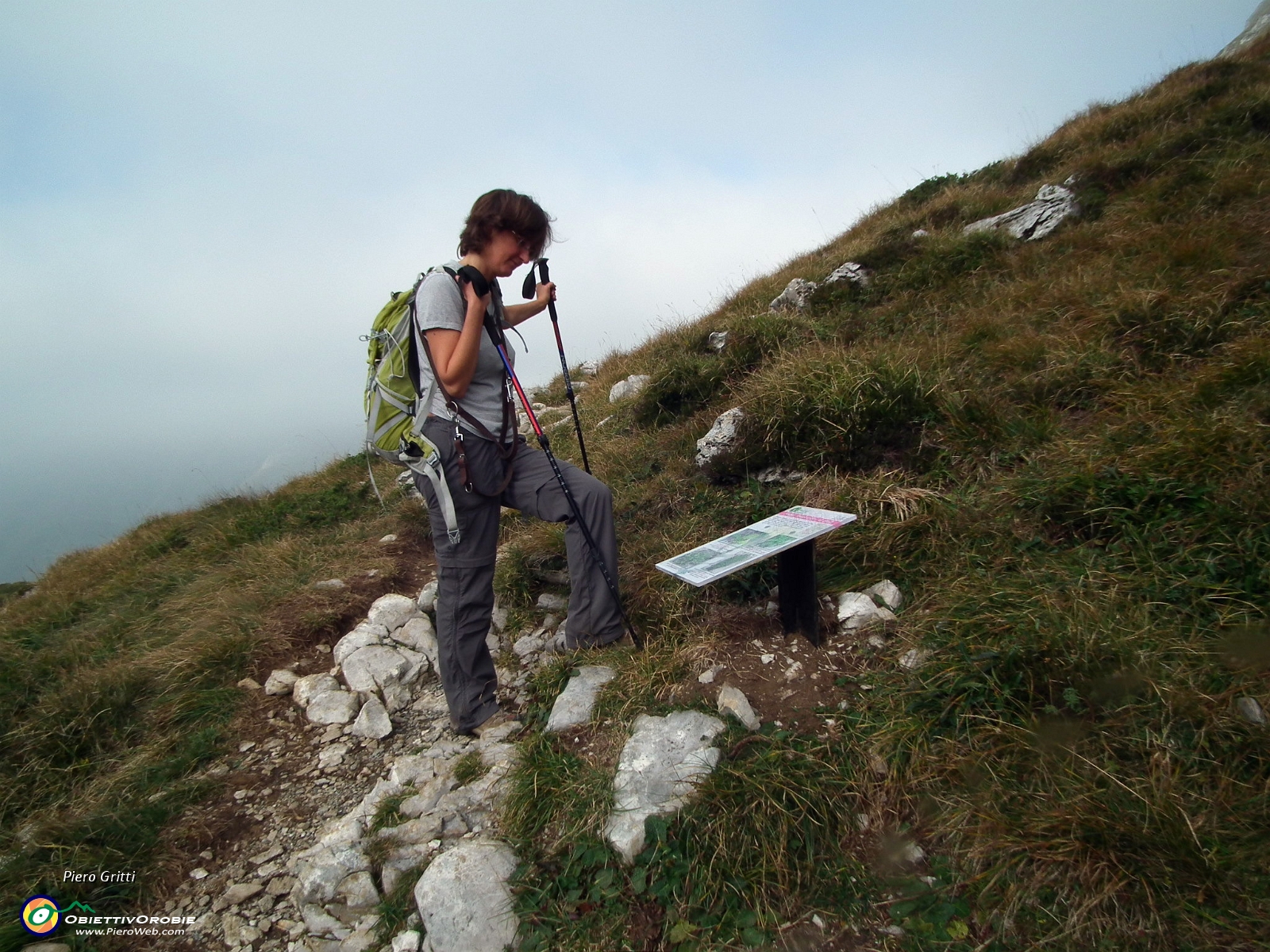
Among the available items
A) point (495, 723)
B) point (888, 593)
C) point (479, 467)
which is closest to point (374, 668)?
point (495, 723)

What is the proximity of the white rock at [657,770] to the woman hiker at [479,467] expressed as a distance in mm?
913

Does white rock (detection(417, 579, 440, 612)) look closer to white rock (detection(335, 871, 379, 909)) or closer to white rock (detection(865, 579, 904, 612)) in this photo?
white rock (detection(335, 871, 379, 909))

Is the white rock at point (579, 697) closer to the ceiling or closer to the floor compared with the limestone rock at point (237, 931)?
closer to the ceiling

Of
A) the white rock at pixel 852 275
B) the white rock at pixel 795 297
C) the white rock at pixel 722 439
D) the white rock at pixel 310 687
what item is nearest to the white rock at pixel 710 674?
the white rock at pixel 722 439

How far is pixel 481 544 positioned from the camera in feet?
11.3

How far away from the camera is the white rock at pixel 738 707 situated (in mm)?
2938

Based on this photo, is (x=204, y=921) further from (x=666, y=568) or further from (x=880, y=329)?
(x=880, y=329)

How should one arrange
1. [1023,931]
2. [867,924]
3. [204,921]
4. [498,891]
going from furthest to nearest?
[204,921], [498,891], [867,924], [1023,931]

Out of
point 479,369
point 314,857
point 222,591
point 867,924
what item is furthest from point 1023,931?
point 222,591

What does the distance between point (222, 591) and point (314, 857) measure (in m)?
3.84

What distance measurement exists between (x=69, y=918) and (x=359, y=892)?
1218 millimetres

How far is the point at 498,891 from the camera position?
8.48ft

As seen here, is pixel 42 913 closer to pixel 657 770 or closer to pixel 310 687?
pixel 310 687

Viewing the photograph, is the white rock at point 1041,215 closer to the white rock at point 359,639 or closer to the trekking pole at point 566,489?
the trekking pole at point 566,489
